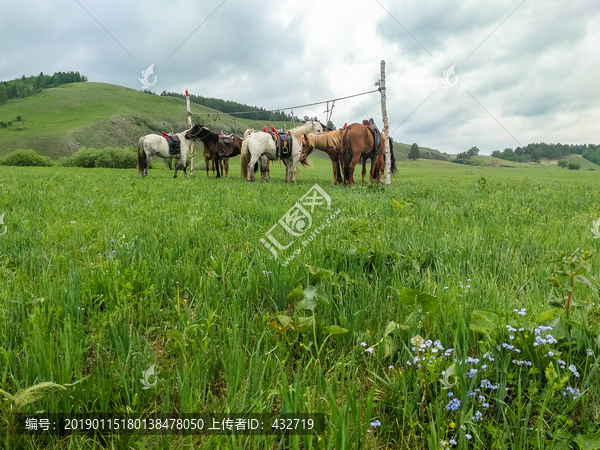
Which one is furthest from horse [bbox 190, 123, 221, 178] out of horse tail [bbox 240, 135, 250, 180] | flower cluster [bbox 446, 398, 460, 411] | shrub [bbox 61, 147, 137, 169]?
shrub [bbox 61, 147, 137, 169]

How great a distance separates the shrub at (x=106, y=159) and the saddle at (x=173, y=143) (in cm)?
3148

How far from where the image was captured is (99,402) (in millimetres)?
1262

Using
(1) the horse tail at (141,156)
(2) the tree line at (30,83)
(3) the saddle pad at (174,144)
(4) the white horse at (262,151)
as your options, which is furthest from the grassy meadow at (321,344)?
(2) the tree line at (30,83)

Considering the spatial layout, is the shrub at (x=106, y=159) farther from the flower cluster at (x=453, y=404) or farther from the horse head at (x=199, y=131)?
the flower cluster at (x=453, y=404)

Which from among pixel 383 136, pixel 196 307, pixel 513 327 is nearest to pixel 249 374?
pixel 196 307

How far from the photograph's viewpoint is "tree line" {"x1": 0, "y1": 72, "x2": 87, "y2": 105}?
150000 mm

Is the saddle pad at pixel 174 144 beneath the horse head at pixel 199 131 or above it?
beneath

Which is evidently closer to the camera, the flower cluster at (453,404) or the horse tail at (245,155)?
the flower cluster at (453,404)

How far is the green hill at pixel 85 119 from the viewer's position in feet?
362

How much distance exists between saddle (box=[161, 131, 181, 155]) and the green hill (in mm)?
75653

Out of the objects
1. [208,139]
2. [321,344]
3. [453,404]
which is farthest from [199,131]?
[453,404]

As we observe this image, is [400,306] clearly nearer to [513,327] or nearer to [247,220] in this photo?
[513,327]

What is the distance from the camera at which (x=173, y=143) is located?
20.1 m

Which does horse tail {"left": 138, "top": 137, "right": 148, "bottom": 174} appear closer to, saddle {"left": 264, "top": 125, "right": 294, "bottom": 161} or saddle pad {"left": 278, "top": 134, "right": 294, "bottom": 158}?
saddle {"left": 264, "top": 125, "right": 294, "bottom": 161}
